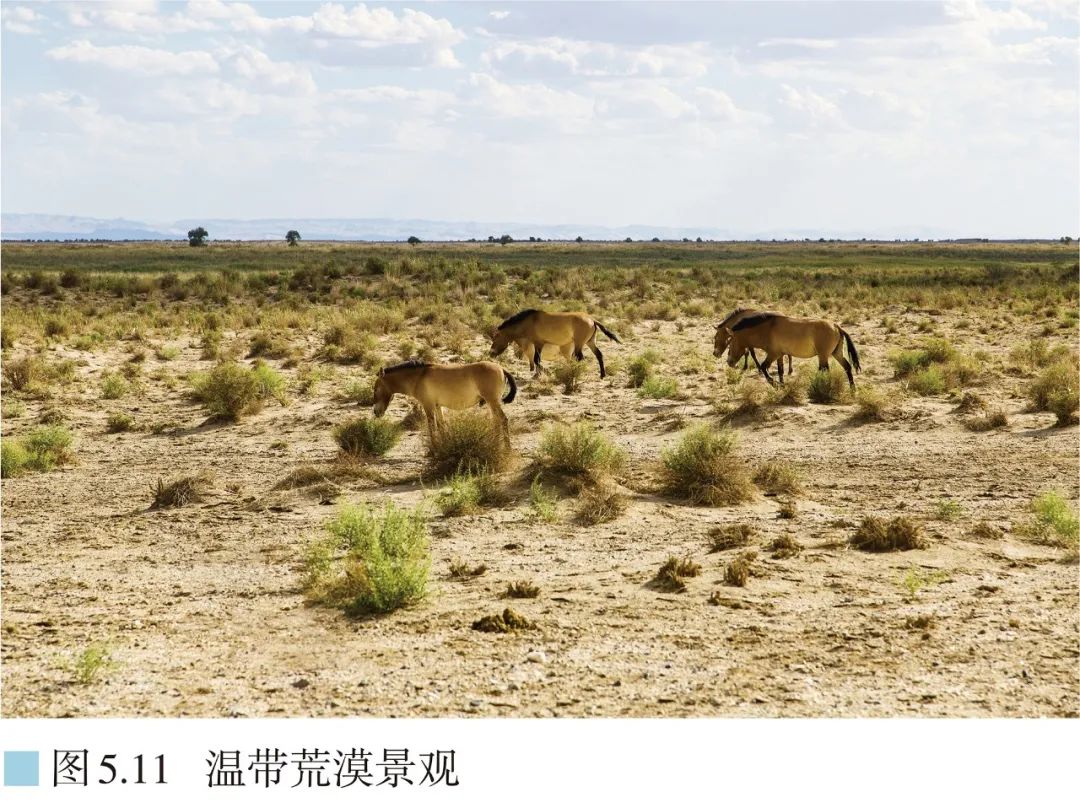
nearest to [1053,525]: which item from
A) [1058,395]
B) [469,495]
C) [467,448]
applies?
[469,495]

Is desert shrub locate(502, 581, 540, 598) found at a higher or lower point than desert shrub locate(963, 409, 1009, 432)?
lower

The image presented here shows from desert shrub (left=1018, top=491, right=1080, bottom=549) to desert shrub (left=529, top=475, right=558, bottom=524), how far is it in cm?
419

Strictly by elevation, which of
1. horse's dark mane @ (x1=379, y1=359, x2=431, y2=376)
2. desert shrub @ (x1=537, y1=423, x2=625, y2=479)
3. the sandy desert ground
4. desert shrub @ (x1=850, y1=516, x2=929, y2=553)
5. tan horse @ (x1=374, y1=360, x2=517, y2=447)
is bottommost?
the sandy desert ground

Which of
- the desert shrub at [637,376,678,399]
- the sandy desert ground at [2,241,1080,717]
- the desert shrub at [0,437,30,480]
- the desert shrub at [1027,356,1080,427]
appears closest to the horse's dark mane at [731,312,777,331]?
the desert shrub at [637,376,678,399]

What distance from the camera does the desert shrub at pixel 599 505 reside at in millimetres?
11289

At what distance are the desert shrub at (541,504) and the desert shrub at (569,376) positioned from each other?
7799 mm

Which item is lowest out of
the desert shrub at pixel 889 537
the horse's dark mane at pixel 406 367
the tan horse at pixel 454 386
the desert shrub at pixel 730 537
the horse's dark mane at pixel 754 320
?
the desert shrub at pixel 730 537

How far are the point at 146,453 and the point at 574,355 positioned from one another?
27.4 feet

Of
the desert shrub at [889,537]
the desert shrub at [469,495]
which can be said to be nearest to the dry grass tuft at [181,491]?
the desert shrub at [469,495]

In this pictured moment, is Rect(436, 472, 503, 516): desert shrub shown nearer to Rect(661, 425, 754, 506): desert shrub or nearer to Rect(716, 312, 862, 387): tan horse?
Rect(661, 425, 754, 506): desert shrub

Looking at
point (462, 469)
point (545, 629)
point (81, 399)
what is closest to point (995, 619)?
point (545, 629)

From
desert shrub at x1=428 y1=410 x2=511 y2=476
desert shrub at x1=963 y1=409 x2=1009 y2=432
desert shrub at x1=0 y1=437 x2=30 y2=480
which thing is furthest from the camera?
desert shrub at x1=963 y1=409 x2=1009 y2=432

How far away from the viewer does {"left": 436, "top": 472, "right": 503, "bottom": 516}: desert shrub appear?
1160 centimetres

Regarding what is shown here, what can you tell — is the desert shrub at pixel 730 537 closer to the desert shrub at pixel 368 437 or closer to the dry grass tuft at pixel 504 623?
the dry grass tuft at pixel 504 623
